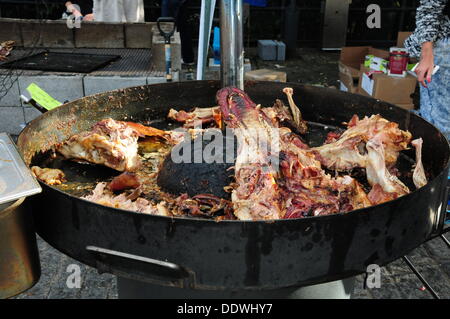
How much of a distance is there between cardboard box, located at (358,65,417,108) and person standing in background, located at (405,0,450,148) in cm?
91

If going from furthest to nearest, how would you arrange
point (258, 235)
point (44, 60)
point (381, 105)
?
point (44, 60), point (381, 105), point (258, 235)

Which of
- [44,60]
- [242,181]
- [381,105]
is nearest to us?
[242,181]

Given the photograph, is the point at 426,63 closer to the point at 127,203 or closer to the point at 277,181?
the point at 277,181

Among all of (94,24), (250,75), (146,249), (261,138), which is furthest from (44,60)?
(146,249)

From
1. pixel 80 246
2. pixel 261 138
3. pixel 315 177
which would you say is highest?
pixel 261 138

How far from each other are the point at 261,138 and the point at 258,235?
0.74 metres

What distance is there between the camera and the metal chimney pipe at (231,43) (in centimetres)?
220

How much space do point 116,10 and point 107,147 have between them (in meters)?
5.93

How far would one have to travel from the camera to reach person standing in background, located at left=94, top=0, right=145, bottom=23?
24.7 feet

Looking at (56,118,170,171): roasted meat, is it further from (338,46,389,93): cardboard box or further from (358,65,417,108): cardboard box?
(338,46,389,93): cardboard box

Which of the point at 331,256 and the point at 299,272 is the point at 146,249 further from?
the point at 331,256

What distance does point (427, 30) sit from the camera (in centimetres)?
408

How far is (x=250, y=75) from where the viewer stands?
6.89 m

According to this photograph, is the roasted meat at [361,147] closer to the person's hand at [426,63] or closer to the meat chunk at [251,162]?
the meat chunk at [251,162]
